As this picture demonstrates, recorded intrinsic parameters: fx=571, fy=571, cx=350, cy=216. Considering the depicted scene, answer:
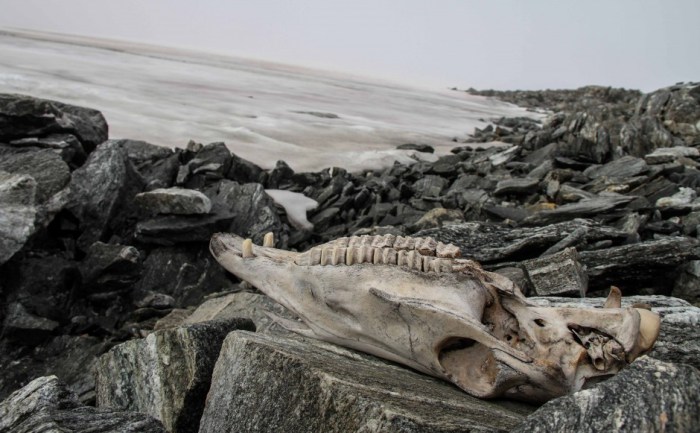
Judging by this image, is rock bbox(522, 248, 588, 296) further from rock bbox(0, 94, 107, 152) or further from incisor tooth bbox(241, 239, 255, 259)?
rock bbox(0, 94, 107, 152)

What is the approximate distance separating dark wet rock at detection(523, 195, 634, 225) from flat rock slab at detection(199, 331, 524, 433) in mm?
3346

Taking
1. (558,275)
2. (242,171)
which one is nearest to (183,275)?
(242,171)

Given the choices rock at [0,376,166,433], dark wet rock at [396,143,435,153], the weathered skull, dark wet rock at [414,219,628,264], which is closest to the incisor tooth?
the weathered skull

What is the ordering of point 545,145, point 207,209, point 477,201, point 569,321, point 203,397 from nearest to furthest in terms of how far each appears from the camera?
point 569,321 → point 203,397 → point 207,209 → point 477,201 → point 545,145

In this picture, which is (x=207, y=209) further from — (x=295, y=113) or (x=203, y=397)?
(x=295, y=113)

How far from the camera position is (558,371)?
86.3 inches

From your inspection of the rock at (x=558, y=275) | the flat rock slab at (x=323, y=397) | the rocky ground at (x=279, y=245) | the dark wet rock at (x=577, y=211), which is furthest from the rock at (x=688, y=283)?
the flat rock slab at (x=323, y=397)

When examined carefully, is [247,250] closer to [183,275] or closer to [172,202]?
[183,275]

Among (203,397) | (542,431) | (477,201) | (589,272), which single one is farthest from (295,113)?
(542,431)

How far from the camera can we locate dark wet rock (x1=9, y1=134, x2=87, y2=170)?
593 centimetres

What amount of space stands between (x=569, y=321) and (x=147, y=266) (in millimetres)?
4446

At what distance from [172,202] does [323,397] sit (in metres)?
4.34

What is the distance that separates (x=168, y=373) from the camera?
8.87ft

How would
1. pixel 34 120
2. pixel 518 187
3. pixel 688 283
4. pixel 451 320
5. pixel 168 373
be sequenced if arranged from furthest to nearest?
pixel 518 187 → pixel 34 120 → pixel 688 283 → pixel 168 373 → pixel 451 320
